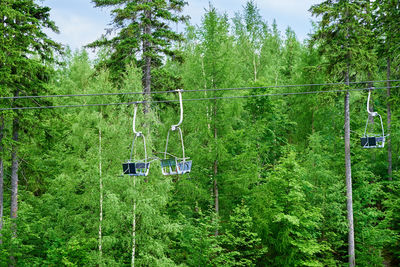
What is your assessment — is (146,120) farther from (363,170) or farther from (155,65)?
(363,170)

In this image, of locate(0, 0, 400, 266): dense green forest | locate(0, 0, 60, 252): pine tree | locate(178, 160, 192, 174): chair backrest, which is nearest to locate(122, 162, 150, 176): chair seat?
locate(178, 160, 192, 174): chair backrest

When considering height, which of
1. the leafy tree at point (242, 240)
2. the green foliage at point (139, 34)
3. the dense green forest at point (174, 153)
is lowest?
the leafy tree at point (242, 240)

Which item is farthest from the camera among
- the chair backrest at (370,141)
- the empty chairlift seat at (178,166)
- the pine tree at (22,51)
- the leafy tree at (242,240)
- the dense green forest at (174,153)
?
the leafy tree at (242,240)

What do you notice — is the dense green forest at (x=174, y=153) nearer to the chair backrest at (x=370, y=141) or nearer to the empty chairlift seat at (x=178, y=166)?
the chair backrest at (x=370, y=141)

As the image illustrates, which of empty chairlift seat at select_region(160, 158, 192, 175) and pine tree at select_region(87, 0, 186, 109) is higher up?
pine tree at select_region(87, 0, 186, 109)

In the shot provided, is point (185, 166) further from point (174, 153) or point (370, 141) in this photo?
point (174, 153)

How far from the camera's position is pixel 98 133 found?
15094 mm

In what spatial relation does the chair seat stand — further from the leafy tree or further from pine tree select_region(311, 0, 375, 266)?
pine tree select_region(311, 0, 375, 266)

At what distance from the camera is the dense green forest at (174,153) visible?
13766 millimetres

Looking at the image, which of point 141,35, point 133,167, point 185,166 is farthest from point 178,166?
point 141,35

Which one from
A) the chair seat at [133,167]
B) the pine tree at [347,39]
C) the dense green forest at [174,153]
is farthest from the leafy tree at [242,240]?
the chair seat at [133,167]

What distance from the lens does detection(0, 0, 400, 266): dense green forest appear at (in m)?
13.8

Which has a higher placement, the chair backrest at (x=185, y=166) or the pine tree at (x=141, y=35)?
the pine tree at (x=141, y=35)

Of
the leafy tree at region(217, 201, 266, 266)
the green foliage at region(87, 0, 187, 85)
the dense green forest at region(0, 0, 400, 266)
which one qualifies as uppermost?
the green foliage at region(87, 0, 187, 85)
